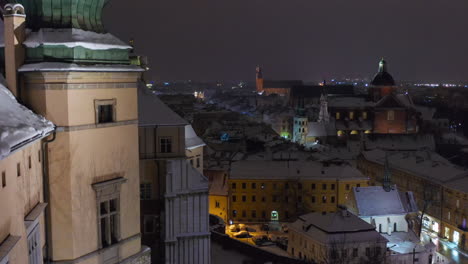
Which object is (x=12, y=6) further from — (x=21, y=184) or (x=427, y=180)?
(x=427, y=180)

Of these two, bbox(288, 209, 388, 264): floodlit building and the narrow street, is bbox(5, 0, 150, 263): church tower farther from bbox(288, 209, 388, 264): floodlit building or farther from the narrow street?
the narrow street

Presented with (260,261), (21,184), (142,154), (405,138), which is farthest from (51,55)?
(405,138)

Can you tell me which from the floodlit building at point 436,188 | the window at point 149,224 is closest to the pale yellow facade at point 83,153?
the window at point 149,224

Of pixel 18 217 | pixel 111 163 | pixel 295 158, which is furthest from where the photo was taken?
pixel 295 158

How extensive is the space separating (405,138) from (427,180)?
25254mm

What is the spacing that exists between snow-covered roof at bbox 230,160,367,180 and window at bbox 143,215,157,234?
3497cm

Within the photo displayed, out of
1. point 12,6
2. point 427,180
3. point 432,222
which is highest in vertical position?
point 12,6

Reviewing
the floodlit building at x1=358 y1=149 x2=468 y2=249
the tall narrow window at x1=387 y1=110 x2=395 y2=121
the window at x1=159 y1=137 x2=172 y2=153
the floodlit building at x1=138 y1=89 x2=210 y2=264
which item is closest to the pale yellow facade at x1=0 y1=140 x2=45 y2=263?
the floodlit building at x1=138 y1=89 x2=210 y2=264

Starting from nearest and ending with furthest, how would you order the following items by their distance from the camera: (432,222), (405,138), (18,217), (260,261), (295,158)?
(18,217)
(260,261)
(432,222)
(295,158)
(405,138)

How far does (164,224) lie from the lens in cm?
2212

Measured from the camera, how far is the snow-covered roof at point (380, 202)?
156 feet

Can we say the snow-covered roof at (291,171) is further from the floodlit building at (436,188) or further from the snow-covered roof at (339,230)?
the snow-covered roof at (339,230)

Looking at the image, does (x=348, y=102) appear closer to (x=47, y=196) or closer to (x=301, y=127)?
(x=301, y=127)

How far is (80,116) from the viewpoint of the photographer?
13570 mm
